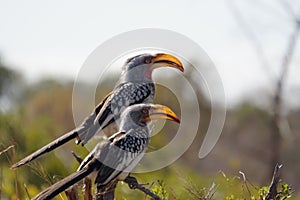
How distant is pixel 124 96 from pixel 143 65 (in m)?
0.38

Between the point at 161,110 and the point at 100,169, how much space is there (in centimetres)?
69

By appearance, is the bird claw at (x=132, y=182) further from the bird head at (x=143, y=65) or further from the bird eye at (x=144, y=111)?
the bird head at (x=143, y=65)

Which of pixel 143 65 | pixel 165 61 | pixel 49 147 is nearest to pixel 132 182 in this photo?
pixel 49 147

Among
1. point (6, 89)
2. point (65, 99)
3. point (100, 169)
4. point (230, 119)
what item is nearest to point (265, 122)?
point (230, 119)

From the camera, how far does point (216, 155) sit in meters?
23.9

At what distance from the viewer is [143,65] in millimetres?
6301

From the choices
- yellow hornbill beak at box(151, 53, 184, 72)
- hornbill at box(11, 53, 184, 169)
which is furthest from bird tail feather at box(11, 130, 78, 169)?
yellow hornbill beak at box(151, 53, 184, 72)

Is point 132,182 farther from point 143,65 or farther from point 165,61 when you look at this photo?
point 143,65

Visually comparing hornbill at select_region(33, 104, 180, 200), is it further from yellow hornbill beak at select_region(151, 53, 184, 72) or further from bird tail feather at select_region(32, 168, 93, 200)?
yellow hornbill beak at select_region(151, 53, 184, 72)

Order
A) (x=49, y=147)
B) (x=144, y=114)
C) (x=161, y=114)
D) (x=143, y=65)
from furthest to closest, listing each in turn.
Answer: (x=143, y=65) < (x=49, y=147) < (x=144, y=114) < (x=161, y=114)

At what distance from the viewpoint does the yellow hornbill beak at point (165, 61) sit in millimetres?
5855

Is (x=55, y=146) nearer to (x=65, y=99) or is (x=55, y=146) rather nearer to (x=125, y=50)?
(x=125, y=50)

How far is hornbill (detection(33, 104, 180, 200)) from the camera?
4.66 m

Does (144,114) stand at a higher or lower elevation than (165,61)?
lower
